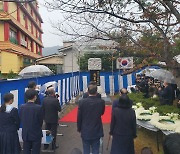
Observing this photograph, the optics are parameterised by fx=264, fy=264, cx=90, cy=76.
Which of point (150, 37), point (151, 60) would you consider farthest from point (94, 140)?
point (150, 37)

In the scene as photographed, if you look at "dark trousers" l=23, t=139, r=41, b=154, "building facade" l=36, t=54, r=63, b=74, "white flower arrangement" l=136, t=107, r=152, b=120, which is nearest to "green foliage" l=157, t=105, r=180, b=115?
"white flower arrangement" l=136, t=107, r=152, b=120

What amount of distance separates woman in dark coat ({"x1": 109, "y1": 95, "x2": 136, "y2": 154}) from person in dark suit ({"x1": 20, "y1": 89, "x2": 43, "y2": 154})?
4.99ft

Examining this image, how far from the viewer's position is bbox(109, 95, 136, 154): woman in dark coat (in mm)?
5109

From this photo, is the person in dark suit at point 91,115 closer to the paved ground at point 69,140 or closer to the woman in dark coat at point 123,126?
the woman in dark coat at point 123,126

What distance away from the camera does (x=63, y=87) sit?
1314 cm

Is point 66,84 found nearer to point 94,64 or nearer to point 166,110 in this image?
point 94,64

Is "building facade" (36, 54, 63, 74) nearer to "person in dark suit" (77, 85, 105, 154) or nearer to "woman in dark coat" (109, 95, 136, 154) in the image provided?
"person in dark suit" (77, 85, 105, 154)

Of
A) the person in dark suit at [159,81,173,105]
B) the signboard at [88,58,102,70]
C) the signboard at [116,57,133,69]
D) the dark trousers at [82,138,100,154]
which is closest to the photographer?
the dark trousers at [82,138,100,154]

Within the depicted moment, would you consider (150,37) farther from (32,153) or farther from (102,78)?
(102,78)

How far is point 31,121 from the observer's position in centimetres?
532

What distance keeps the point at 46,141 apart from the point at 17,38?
34050mm

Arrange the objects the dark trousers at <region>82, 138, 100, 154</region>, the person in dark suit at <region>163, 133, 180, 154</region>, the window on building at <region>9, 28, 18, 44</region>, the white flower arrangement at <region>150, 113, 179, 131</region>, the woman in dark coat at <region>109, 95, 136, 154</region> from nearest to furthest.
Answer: the person in dark suit at <region>163, 133, 180, 154</region> < the woman in dark coat at <region>109, 95, 136, 154</region> < the dark trousers at <region>82, 138, 100, 154</region> < the white flower arrangement at <region>150, 113, 179, 131</region> < the window on building at <region>9, 28, 18, 44</region>

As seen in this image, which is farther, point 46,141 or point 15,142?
point 46,141

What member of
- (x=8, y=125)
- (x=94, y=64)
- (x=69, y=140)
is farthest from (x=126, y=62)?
(x=8, y=125)
